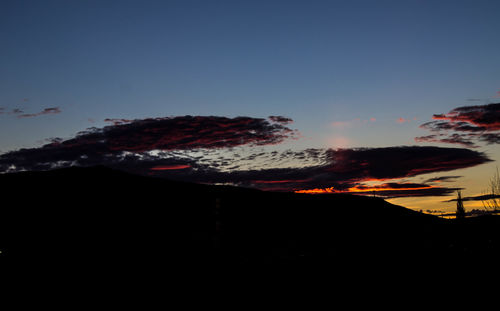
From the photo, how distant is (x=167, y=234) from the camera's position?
55.3 feet

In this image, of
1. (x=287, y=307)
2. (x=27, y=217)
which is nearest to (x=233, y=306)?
(x=287, y=307)

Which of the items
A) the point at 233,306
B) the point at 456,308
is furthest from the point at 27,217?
the point at 456,308

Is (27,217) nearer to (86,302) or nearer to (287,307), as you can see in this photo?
(86,302)

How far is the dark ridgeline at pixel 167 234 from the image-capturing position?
528 inches

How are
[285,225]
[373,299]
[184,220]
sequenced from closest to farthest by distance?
[373,299]
[184,220]
[285,225]

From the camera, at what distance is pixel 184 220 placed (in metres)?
18.6

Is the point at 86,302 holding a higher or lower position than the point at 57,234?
lower

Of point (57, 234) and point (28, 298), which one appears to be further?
point (57, 234)

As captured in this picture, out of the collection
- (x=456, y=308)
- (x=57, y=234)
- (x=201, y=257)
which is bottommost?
(x=456, y=308)

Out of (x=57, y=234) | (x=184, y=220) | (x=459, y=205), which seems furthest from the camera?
(x=459, y=205)

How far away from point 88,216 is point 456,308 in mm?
13430

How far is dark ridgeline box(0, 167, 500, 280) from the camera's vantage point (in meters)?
13.4

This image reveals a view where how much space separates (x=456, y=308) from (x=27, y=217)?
1502 centimetres

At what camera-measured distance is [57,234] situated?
14281 mm
